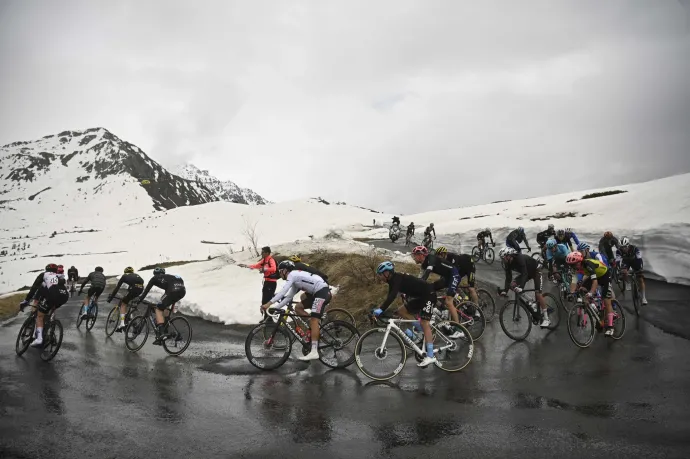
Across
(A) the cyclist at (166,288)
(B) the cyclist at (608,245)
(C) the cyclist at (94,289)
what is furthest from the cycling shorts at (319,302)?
(C) the cyclist at (94,289)

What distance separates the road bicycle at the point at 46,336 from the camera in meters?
9.38

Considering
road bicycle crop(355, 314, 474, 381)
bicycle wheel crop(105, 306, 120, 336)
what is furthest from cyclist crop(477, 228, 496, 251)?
bicycle wheel crop(105, 306, 120, 336)

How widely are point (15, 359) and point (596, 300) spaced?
523 inches

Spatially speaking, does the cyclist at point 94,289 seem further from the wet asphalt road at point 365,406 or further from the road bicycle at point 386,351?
the road bicycle at point 386,351

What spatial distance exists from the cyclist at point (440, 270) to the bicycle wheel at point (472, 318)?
1.16 feet

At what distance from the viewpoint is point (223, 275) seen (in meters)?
18.9

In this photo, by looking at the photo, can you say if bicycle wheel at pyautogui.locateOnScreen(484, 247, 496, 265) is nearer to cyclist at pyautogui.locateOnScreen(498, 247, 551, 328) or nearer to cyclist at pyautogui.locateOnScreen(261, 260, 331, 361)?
cyclist at pyautogui.locateOnScreen(498, 247, 551, 328)

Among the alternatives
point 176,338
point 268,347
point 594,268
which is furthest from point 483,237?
point 176,338

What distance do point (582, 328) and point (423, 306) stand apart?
371cm

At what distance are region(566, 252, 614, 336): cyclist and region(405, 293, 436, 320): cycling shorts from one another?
12.1 feet

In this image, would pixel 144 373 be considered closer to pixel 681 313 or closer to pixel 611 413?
pixel 611 413

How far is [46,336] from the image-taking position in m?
9.57

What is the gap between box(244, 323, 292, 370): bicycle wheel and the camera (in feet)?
26.3

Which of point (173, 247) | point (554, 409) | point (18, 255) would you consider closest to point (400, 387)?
point (554, 409)
